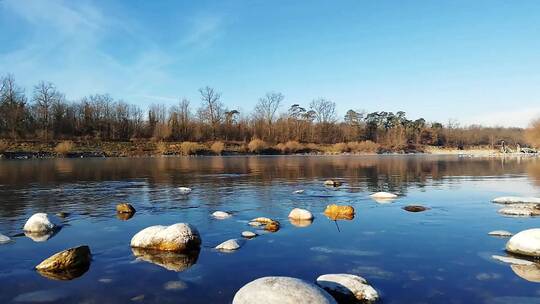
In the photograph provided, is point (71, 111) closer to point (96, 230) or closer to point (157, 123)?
point (157, 123)

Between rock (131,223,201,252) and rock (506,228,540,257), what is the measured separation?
6739 millimetres

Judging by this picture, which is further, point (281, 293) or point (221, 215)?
point (221, 215)

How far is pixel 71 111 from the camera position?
3482 inches

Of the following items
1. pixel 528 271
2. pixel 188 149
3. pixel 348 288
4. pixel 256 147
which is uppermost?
pixel 256 147

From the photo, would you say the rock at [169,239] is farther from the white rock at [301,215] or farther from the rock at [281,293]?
the white rock at [301,215]

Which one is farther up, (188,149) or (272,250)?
(188,149)

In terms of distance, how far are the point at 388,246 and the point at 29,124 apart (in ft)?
273

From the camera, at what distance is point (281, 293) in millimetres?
5613

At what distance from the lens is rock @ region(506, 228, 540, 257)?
833cm

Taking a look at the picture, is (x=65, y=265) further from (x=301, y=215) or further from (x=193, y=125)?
(x=193, y=125)

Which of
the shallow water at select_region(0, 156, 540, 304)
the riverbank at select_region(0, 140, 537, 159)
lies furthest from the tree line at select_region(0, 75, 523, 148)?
the shallow water at select_region(0, 156, 540, 304)

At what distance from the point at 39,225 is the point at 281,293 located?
26.7 feet

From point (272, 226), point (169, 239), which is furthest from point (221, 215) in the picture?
point (169, 239)

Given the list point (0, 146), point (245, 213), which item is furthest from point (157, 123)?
point (245, 213)
